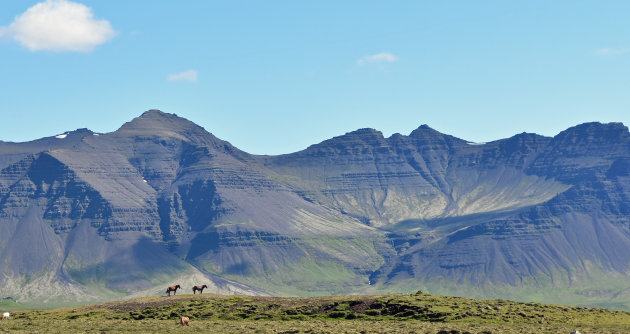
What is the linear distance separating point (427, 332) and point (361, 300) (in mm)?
43790

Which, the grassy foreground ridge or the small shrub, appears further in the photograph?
the small shrub

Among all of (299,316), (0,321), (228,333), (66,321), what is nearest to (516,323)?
(299,316)

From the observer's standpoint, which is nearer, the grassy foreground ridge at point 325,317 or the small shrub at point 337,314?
the grassy foreground ridge at point 325,317

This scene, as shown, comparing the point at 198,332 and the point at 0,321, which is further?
the point at 0,321

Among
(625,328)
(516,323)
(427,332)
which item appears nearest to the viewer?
(427,332)

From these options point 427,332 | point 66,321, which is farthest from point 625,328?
point 66,321

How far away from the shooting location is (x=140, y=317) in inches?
6201

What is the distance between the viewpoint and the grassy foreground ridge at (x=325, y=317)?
128750 millimetres

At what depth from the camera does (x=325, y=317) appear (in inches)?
6043

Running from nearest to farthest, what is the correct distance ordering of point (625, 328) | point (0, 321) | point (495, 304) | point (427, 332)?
point (427, 332) → point (625, 328) → point (0, 321) → point (495, 304)

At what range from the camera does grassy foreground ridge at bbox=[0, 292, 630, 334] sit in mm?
128750

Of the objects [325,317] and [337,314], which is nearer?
[325,317]

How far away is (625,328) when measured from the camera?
12825 centimetres

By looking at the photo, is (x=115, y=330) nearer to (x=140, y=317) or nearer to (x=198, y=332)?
(x=198, y=332)
